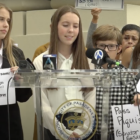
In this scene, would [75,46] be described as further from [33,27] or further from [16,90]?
[33,27]

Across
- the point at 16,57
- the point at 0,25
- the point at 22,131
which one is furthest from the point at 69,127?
the point at 0,25

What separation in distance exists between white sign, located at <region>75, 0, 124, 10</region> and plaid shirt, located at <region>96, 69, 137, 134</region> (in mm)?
1119

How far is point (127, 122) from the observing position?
4.19ft

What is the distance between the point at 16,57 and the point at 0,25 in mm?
209

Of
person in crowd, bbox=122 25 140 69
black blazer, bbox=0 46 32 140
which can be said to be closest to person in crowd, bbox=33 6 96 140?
black blazer, bbox=0 46 32 140

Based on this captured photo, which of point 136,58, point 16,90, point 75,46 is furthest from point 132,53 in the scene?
point 16,90

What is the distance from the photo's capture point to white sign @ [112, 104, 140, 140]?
1.27m

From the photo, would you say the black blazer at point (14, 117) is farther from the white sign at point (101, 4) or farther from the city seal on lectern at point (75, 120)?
the white sign at point (101, 4)

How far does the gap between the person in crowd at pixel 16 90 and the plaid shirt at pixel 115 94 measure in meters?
0.35

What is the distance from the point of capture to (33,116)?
1.28m

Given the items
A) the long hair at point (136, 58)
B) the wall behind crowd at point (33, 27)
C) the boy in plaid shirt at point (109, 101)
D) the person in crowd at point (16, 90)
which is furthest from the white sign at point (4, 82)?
the wall behind crowd at point (33, 27)

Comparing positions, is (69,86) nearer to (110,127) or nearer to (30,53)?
(110,127)

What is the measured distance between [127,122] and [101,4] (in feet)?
4.56

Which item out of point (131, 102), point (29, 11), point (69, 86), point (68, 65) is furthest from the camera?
point (29, 11)
